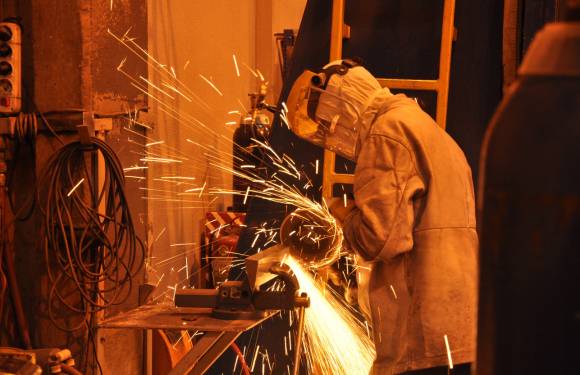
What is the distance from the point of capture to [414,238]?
2.93 metres

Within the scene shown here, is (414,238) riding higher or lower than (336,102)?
lower

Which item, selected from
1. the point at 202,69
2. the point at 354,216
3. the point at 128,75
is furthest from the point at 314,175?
the point at 202,69

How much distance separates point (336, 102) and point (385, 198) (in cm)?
47

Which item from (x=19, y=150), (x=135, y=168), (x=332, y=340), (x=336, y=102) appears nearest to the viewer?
(x=336, y=102)

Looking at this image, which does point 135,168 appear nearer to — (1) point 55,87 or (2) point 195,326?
(1) point 55,87

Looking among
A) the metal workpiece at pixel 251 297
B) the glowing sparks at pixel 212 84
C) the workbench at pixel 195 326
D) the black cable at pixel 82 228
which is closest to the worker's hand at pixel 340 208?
the metal workpiece at pixel 251 297

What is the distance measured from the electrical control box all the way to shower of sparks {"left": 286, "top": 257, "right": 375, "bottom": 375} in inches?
76.9

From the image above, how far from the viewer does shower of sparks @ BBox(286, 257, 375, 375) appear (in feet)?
13.7

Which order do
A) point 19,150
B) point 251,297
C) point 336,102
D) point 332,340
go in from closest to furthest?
1. point 251,297
2. point 336,102
3. point 332,340
4. point 19,150

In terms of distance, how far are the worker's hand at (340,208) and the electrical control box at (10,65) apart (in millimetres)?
2206

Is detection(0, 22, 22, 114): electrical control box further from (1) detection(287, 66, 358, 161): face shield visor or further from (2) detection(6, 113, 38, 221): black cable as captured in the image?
(1) detection(287, 66, 358, 161): face shield visor

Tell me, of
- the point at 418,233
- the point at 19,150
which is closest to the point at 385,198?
the point at 418,233

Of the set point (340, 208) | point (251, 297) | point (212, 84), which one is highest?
point (212, 84)

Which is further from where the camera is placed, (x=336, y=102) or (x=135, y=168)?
(x=135, y=168)
